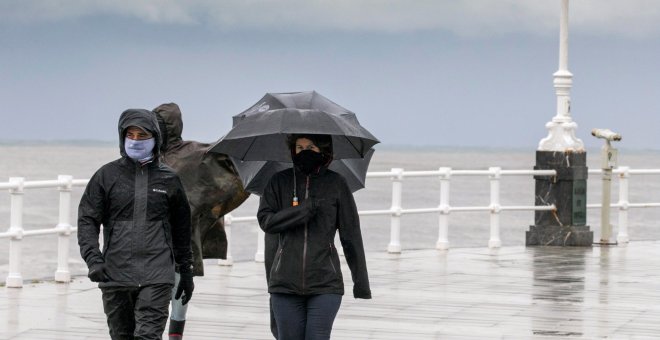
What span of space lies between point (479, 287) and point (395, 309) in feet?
7.16

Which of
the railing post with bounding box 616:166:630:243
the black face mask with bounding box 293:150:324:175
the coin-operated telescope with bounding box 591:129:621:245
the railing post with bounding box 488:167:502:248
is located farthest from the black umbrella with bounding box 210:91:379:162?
the railing post with bounding box 616:166:630:243

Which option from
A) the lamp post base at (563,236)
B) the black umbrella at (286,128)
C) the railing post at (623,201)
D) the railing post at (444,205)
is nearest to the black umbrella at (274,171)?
the black umbrella at (286,128)

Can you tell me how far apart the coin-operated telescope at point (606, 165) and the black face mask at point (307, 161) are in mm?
13313

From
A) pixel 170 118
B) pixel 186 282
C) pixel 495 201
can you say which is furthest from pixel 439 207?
pixel 186 282

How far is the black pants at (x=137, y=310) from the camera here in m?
7.93

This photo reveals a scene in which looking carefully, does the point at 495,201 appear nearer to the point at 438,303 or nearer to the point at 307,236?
the point at 438,303

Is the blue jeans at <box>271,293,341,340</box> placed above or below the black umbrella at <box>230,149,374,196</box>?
below

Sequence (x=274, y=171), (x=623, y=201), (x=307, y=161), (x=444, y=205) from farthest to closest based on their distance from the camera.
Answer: (x=623, y=201) → (x=444, y=205) → (x=274, y=171) → (x=307, y=161)

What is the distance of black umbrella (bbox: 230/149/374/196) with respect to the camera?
8.95m

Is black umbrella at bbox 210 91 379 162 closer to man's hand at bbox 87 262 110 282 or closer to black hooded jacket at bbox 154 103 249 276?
black hooded jacket at bbox 154 103 249 276

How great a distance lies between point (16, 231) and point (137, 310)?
657 cm

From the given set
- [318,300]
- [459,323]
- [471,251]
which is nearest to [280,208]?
[318,300]

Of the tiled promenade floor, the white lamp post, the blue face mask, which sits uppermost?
the white lamp post

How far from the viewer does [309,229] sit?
308 inches
